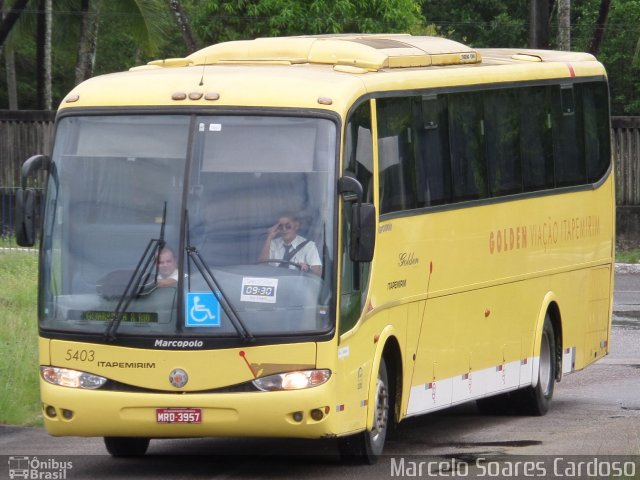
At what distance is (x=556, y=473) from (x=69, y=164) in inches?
153

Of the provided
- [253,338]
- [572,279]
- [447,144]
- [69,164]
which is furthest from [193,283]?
[572,279]

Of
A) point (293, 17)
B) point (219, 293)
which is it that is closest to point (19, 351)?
point (219, 293)

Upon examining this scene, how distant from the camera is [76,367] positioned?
10414mm

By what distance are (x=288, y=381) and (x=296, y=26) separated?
28.5 meters

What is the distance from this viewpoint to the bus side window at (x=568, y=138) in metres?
15.0

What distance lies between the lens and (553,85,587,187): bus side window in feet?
49.3

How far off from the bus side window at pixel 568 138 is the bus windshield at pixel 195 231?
4954 millimetres

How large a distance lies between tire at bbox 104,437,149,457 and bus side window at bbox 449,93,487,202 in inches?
129

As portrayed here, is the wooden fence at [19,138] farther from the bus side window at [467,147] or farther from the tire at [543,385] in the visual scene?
the bus side window at [467,147]

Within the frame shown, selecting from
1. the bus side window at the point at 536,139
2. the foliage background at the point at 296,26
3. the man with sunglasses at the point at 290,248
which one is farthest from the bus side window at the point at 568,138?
the foliage background at the point at 296,26

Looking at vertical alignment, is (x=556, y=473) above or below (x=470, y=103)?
below

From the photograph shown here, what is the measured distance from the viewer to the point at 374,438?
11.2 m

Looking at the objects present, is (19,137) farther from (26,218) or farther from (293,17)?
(26,218)

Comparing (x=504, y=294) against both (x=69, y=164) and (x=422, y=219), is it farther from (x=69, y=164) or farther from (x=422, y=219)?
A: (x=69, y=164)
